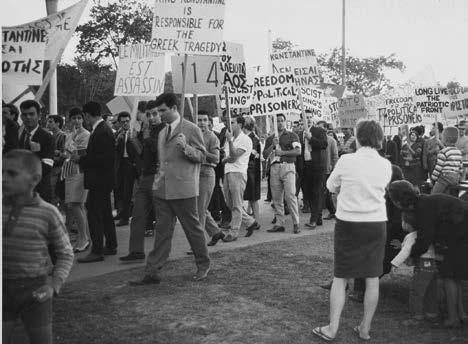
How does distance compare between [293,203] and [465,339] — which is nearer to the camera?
[465,339]

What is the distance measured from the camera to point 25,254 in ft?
10.4

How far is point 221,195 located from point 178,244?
7.37ft

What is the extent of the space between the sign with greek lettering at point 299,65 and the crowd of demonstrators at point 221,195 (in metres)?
1.41

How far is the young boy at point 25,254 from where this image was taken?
3.15 meters

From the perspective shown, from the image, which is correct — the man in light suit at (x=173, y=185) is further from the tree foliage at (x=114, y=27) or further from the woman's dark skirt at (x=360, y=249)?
the tree foliage at (x=114, y=27)

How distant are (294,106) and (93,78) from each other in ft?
106

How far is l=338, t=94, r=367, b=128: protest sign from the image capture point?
46.2ft

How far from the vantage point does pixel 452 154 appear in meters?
9.96

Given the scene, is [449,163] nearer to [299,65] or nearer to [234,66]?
[299,65]

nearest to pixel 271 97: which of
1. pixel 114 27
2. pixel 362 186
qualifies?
pixel 362 186

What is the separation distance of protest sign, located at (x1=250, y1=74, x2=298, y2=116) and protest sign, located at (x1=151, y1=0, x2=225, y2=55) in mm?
4166

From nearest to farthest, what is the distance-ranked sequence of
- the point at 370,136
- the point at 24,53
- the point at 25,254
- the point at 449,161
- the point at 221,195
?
the point at 25,254 → the point at 370,136 → the point at 24,53 → the point at 449,161 → the point at 221,195

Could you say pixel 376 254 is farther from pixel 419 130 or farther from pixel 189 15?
pixel 419 130

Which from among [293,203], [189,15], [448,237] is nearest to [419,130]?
[293,203]
